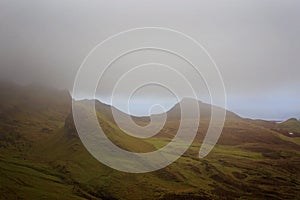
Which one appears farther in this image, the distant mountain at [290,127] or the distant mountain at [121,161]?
the distant mountain at [290,127]

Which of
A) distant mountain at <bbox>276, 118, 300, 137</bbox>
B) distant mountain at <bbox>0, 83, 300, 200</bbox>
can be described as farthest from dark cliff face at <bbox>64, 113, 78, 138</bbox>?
distant mountain at <bbox>276, 118, 300, 137</bbox>

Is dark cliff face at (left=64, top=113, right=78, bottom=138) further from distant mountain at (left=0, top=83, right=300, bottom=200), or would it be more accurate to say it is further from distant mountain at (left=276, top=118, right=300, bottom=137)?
distant mountain at (left=276, top=118, right=300, bottom=137)

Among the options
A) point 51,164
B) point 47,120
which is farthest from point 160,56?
point 47,120

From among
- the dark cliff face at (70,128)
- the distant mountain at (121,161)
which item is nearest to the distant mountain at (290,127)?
the distant mountain at (121,161)

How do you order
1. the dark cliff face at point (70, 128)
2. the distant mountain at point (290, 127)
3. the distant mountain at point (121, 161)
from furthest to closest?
the distant mountain at point (290, 127) < the dark cliff face at point (70, 128) < the distant mountain at point (121, 161)

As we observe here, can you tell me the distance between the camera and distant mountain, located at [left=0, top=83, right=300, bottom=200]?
1725 inches

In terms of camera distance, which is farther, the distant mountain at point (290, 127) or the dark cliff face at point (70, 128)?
the distant mountain at point (290, 127)

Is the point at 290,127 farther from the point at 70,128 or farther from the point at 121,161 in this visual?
the point at 70,128

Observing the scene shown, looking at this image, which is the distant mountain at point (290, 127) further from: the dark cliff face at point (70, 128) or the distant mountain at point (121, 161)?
the dark cliff face at point (70, 128)

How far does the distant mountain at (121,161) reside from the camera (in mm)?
43812

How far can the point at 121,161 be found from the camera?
153 feet

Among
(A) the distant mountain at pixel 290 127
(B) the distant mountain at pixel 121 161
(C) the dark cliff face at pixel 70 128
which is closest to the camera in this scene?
(B) the distant mountain at pixel 121 161

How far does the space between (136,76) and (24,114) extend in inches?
1183

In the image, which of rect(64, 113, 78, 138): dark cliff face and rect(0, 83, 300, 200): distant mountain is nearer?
rect(0, 83, 300, 200): distant mountain
